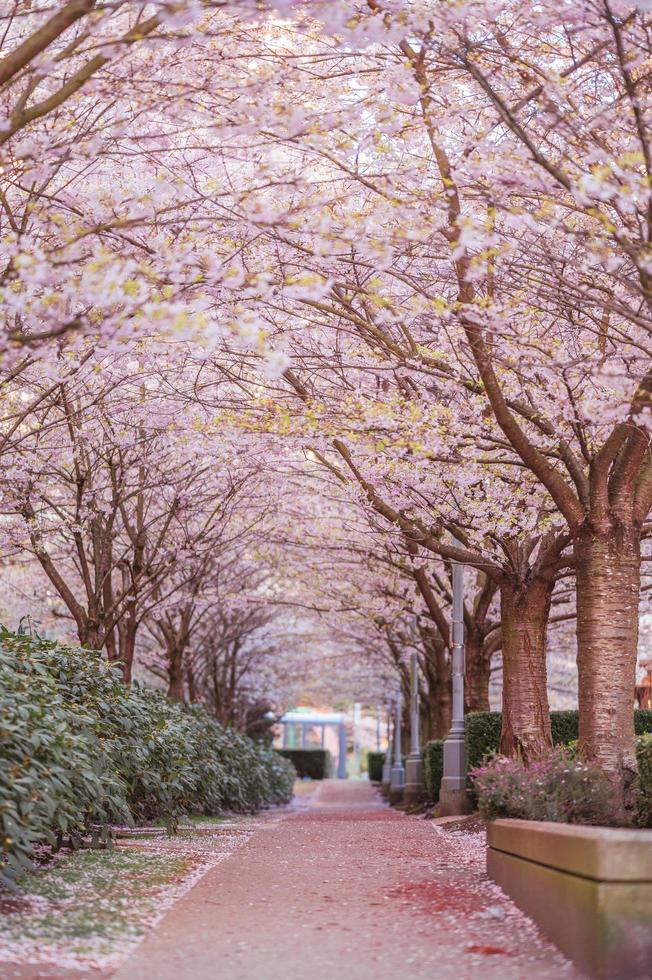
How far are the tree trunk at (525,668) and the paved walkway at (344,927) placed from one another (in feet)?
13.2

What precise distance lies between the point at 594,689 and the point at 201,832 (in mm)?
5439

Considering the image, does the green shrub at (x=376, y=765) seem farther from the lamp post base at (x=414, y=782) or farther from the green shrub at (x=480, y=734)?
the green shrub at (x=480, y=734)

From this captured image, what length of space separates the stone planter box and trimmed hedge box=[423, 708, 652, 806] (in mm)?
9800

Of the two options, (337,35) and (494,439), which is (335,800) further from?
(337,35)

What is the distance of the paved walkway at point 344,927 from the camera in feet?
16.8

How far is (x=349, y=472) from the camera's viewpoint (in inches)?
630

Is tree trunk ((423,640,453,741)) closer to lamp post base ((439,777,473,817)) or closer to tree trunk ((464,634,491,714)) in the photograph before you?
tree trunk ((464,634,491,714))

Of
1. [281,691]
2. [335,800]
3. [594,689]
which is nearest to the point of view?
[594,689]

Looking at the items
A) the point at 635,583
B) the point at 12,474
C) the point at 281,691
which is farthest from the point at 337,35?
the point at 281,691

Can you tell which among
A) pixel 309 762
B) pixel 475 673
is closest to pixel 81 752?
pixel 475 673

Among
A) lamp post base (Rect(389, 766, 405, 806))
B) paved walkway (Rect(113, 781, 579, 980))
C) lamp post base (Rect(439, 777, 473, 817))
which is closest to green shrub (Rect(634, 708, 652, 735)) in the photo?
lamp post base (Rect(439, 777, 473, 817))

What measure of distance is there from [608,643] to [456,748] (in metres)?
7.08

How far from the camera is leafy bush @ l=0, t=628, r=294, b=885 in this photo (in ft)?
21.6

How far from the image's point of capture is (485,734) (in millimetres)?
17469
